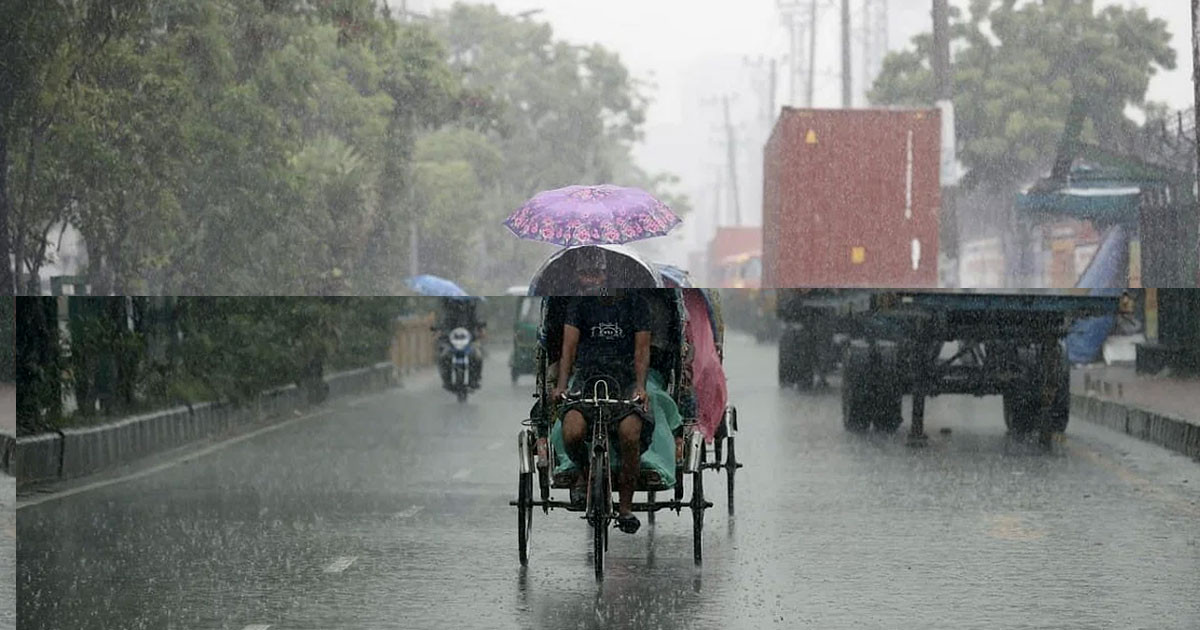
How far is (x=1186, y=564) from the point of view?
994 centimetres

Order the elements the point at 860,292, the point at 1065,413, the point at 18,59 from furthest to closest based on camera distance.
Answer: the point at 1065,413, the point at 860,292, the point at 18,59

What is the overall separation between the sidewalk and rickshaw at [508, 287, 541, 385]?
7.56ft

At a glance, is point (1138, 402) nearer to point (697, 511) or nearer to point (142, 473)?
point (697, 511)

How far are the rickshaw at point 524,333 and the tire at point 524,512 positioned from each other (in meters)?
0.38

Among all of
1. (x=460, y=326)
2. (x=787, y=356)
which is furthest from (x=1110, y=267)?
(x=460, y=326)

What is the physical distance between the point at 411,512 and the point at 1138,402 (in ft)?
10.0

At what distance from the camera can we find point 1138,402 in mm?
10414

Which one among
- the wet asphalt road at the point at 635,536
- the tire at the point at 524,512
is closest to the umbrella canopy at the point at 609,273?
the wet asphalt road at the point at 635,536

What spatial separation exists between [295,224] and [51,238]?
0.82m

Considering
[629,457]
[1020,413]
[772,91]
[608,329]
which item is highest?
[772,91]

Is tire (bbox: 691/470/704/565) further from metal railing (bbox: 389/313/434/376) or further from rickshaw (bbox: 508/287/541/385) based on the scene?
metal railing (bbox: 389/313/434/376)

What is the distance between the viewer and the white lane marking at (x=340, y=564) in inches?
385

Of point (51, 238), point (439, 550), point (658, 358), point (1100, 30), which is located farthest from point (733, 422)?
point (51, 238)

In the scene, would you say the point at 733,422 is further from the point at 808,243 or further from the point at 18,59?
the point at 18,59
